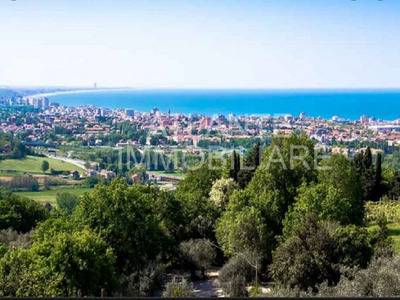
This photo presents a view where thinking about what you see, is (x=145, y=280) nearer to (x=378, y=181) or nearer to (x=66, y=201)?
(x=378, y=181)

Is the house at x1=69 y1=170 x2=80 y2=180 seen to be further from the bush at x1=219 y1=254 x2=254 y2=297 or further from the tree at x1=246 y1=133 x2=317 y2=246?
the bush at x1=219 y1=254 x2=254 y2=297

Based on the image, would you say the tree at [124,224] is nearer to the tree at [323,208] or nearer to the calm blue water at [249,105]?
the tree at [323,208]

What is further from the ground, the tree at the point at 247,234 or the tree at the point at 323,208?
the tree at the point at 323,208

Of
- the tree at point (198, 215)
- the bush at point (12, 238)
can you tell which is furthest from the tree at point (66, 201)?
the bush at point (12, 238)

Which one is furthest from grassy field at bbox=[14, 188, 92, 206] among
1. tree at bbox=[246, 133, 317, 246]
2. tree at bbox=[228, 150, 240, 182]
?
tree at bbox=[246, 133, 317, 246]

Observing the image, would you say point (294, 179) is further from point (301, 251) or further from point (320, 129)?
point (320, 129)

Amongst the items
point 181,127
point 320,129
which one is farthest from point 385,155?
point 181,127
